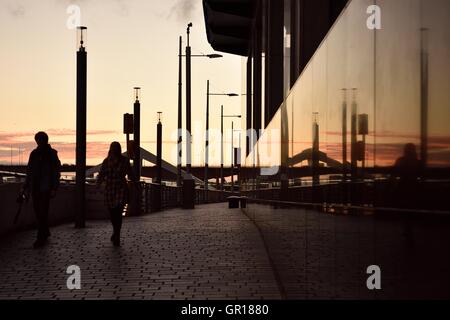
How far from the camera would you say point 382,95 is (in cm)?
319

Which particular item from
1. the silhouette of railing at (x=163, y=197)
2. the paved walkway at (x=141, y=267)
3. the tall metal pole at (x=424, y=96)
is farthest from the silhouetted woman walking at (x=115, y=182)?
the silhouette of railing at (x=163, y=197)

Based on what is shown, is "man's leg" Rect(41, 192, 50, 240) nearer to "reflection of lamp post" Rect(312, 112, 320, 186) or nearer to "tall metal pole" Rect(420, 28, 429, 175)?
"reflection of lamp post" Rect(312, 112, 320, 186)

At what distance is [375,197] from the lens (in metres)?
3.30

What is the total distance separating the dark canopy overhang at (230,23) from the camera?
74.8ft

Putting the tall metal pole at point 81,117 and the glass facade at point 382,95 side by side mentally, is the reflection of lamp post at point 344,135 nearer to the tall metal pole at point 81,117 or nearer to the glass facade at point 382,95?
the glass facade at point 382,95

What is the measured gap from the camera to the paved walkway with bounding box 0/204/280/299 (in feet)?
23.2

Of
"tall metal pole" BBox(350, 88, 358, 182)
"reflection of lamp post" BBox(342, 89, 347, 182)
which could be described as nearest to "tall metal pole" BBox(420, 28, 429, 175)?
"tall metal pole" BBox(350, 88, 358, 182)

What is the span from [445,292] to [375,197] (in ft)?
3.12

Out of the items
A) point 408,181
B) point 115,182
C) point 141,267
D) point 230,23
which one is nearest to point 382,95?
point 408,181

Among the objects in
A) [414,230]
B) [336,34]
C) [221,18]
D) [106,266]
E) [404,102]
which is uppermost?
[221,18]

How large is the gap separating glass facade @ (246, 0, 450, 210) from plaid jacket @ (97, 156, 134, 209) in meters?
6.53

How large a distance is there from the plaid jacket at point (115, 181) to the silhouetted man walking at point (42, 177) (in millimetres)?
750

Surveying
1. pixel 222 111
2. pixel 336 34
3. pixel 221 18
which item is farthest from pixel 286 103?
pixel 222 111
